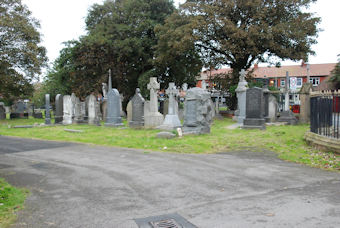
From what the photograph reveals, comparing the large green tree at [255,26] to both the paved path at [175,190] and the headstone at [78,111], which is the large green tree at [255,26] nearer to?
the headstone at [78,111]

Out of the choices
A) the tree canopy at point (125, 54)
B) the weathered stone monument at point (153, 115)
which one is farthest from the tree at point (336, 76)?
the weathered stone monument at point (153, 115)

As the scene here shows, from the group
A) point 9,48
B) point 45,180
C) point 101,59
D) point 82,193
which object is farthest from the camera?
point 101,59

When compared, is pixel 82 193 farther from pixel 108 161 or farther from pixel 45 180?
pixel 108 161

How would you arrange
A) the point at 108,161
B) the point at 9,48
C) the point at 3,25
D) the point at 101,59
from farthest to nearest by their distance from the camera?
the point at 101,59, the point at 9,48, the point at 3,25, the point at 108,161

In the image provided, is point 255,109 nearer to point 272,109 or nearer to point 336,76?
point 272,109

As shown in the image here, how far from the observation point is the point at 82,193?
5.34 metres

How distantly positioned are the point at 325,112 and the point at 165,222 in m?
7.76

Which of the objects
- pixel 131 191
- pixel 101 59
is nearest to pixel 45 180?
pixel 131 191

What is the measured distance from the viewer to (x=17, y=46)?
27984 millimetres

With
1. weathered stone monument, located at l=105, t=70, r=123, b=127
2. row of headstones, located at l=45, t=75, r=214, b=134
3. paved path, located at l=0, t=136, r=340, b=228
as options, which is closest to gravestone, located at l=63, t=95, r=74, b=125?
row of headstones, located at l=45, t=75, r=214, b=134

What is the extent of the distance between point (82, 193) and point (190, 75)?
99.7ft

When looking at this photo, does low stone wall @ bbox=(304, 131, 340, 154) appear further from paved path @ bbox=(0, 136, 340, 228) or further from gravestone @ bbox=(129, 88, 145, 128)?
gravestone @ bbox=(129, 88, 145, 128)

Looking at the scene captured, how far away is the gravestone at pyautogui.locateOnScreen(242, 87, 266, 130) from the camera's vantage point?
15.9 meters

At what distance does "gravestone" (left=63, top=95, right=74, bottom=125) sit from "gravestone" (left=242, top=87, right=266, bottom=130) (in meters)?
13.2
